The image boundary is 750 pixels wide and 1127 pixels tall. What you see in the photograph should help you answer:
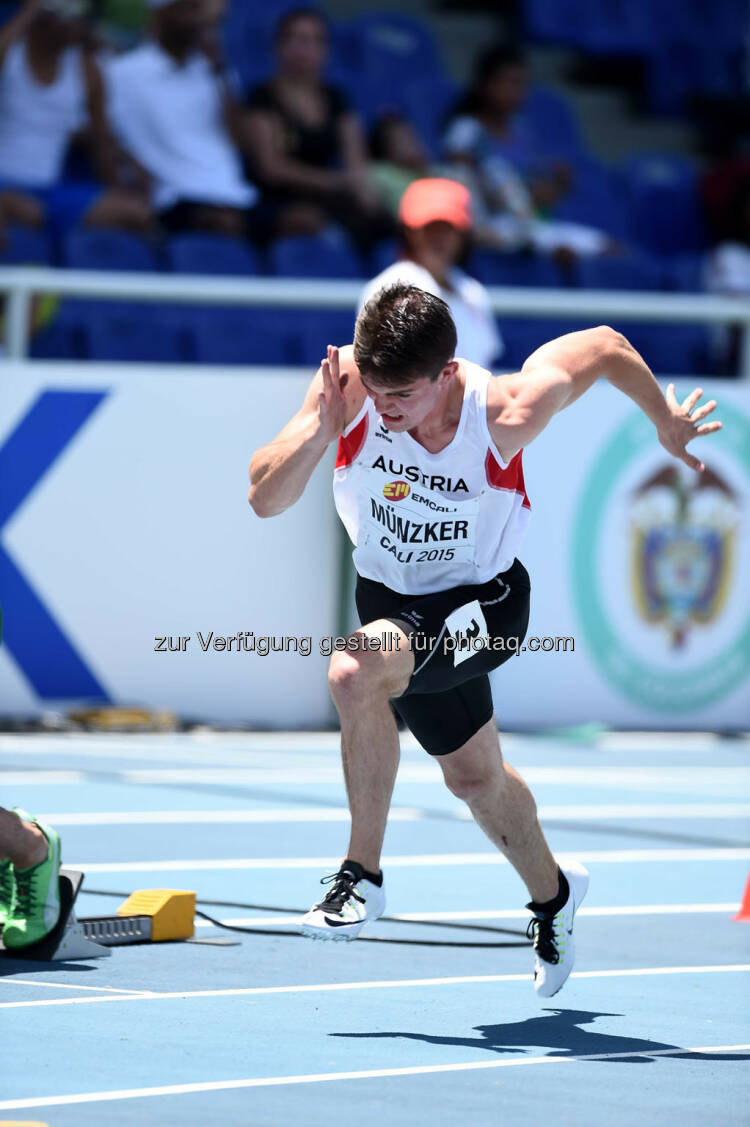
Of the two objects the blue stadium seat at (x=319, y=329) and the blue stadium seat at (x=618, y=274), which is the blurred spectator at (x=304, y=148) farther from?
the blue stadium seat at (x=618, y=274)

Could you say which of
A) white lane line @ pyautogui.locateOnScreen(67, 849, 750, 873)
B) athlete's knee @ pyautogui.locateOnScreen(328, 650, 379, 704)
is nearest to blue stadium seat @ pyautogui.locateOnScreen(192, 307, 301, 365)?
white lane line @ pyautogui.locateOnScreen(67, 849, 750, 873)

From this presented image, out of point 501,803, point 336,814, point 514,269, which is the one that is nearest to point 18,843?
point 501,803

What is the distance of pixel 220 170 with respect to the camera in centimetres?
1366

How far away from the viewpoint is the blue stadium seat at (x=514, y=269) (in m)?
14.3

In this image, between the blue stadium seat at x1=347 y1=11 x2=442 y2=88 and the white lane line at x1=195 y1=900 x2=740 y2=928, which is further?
the blue stadium seat at x1=347 y1=11 x2=442 y2=88

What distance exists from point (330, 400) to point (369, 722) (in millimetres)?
839

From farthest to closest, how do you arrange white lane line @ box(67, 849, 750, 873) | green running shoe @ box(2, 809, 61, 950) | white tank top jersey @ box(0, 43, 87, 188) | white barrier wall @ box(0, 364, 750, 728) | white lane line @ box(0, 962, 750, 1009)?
white tank top jersey @ box(0, 43, 87, 188) → white barrier wall @ box(0, 364, 750, 728) → white lane line @ box(67, 849, 750, 873) → green running shoe @ box(2, 809, 61, 950) → white lane line @ box(0, 962, 750, 1009)

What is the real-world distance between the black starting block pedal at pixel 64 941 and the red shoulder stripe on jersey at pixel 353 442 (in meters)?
1.49

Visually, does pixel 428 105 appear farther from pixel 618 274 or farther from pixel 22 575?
pixel 22 575

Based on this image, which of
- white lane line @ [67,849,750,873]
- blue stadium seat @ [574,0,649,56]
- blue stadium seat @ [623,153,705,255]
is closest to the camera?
white lane line @ [67,849,750,873]

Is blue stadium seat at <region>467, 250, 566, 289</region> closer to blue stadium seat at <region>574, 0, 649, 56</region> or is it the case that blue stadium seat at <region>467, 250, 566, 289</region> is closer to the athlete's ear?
blue stadium seat at <region>574, 0, 649, 56</region>

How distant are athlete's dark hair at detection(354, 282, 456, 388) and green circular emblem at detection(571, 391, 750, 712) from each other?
23.1 ft

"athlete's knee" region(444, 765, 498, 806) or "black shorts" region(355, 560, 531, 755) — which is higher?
"black shorts" region(355, 560, 531, 755)

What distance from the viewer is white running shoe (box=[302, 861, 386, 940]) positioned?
16.1 feet
